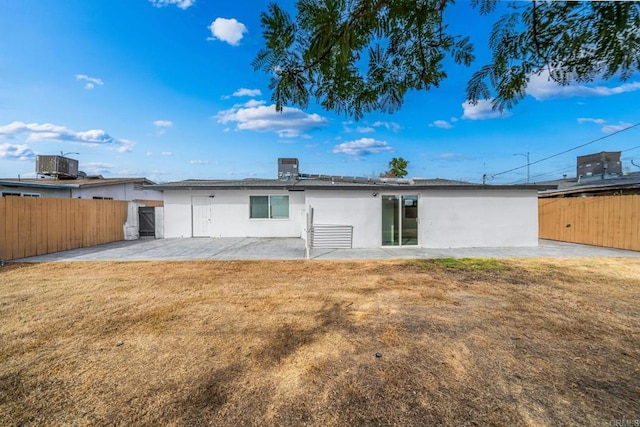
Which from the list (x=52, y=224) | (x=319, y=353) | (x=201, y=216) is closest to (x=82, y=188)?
(x=52, y=224)

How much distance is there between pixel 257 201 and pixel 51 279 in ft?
26.0

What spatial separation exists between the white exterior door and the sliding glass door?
8.44 metres

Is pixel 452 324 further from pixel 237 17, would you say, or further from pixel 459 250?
pixel 459 250

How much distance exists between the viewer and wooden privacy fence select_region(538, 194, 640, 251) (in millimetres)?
9297

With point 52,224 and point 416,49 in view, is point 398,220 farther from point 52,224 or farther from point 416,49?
point 52,224

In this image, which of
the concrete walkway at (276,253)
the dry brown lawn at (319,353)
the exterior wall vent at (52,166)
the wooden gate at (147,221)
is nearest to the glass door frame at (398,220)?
the concrete walkway at (276,253)

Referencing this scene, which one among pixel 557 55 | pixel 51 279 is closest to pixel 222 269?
pixel 51 279

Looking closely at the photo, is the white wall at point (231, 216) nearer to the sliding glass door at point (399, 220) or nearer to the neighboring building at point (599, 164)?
the sliding glass door at point (399, 220)

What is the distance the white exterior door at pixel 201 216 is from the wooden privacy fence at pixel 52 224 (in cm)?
314

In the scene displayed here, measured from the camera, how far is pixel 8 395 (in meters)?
2.15

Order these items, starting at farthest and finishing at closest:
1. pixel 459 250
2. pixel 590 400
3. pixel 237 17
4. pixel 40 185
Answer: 1. pixel 40 185
2. pixel 459 250
3. pixel 237 17
4. pixel 590 400

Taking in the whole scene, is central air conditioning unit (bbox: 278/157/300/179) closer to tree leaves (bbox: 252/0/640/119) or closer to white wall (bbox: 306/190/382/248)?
white wall (bbox: 306/190/382/248)

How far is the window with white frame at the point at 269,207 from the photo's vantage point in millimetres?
12883

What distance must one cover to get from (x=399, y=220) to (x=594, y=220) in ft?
26.2
